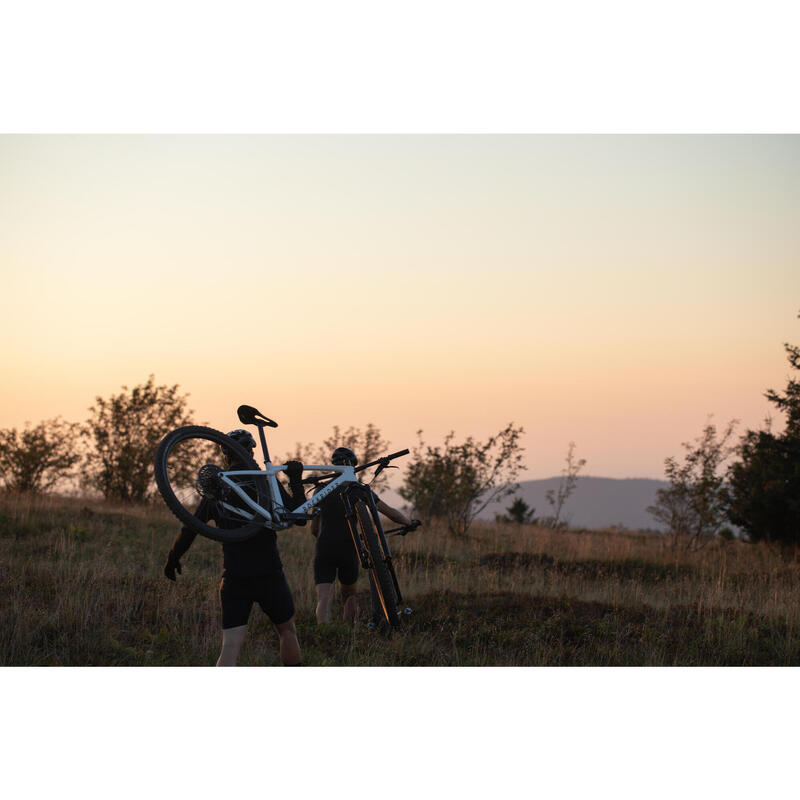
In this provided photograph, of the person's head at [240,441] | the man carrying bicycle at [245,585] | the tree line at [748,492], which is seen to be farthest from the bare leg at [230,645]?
the tree line at [748,492]

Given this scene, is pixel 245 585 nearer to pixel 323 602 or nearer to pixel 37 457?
pixel 323 602

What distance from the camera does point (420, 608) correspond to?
11.0m

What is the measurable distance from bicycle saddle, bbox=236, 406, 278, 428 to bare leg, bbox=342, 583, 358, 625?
303 centimetres

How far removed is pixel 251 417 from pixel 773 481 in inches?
609

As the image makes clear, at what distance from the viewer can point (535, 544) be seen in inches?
736

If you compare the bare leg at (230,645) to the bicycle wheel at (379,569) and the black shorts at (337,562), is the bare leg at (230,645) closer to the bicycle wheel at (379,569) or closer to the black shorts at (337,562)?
the bicycle wheel at (379,569)

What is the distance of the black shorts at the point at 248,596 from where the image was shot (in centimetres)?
661

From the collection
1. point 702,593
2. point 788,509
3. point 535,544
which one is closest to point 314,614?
point 702,593

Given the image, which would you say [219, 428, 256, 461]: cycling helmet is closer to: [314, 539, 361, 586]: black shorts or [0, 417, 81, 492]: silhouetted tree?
[314, 539, 361, 586]: black shorts

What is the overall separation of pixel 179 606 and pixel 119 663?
1.78 meters

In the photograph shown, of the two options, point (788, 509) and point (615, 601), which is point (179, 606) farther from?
A: point (788, 509)

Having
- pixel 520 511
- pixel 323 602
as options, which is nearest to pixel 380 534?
pixel 323 602

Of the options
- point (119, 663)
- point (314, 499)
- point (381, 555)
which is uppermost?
point (314, 499)

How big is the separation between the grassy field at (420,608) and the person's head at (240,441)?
2.71 meters
